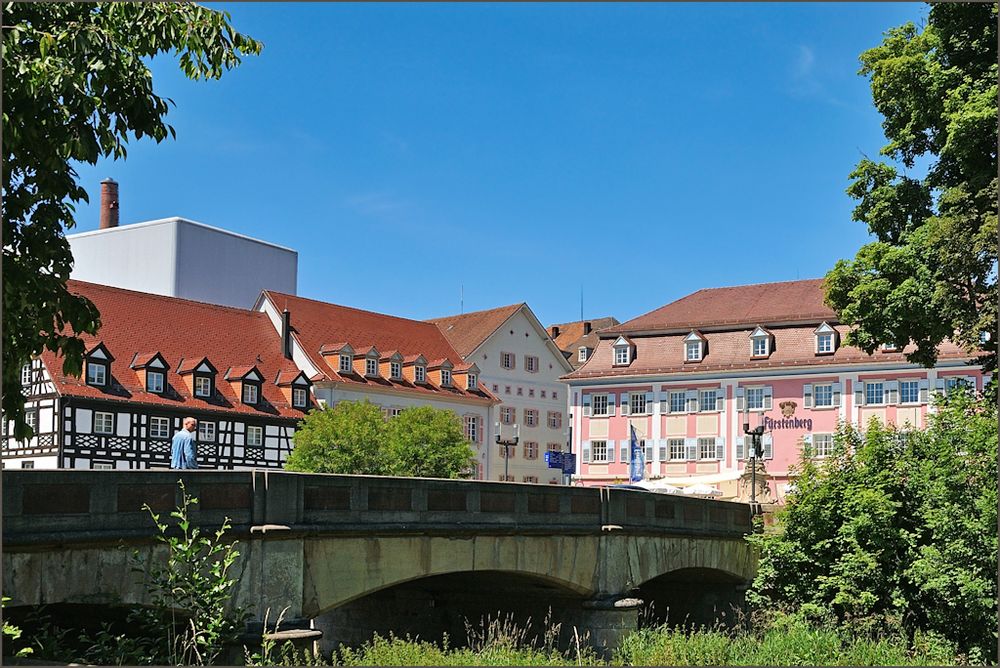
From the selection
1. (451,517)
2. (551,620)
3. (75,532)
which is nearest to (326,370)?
(551,620)

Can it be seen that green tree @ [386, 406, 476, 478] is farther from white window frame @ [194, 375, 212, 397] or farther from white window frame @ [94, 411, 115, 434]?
white window frame @ [94, 411, 115, 434]

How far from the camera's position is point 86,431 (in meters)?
45.9

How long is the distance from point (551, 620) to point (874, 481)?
6229mm

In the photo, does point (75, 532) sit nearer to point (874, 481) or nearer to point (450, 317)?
point (874, 481)

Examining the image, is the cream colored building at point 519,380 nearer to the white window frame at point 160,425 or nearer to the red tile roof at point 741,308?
the red tile roof at point 741,308

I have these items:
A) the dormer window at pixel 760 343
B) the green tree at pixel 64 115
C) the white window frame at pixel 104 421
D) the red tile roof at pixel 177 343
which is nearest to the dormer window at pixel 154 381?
the red tile roof at pixel 177 343

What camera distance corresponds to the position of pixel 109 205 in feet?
219

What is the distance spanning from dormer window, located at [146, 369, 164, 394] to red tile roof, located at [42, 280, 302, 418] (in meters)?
0.31

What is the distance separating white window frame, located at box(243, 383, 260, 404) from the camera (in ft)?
175

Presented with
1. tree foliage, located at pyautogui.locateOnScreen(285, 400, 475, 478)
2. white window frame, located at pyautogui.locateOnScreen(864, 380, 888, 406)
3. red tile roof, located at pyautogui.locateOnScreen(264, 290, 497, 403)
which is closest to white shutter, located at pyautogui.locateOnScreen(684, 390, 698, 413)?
white window frame, located at pyautogui.locateOnScreen(864, 380, 888, 406)

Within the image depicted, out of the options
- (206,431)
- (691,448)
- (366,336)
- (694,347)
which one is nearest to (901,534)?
(206,431)

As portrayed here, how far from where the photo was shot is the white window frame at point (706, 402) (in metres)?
58.2

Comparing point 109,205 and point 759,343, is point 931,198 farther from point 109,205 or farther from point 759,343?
point 109,205

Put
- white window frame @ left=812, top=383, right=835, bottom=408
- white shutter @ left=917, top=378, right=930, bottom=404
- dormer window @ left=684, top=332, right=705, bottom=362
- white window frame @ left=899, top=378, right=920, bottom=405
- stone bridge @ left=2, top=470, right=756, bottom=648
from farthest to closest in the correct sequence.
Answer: dormer window @ left=684, top=332, right=705, bottom=362
white window frame @ left=812, top=383, right=835, bottom=408
white window frame @ left=899, top=378, right=920, bottom=405
white shutter @ left=917, top=378, right=930, bottom=404
stone bridge @ left=2, top=470, right=756, bottom=648
